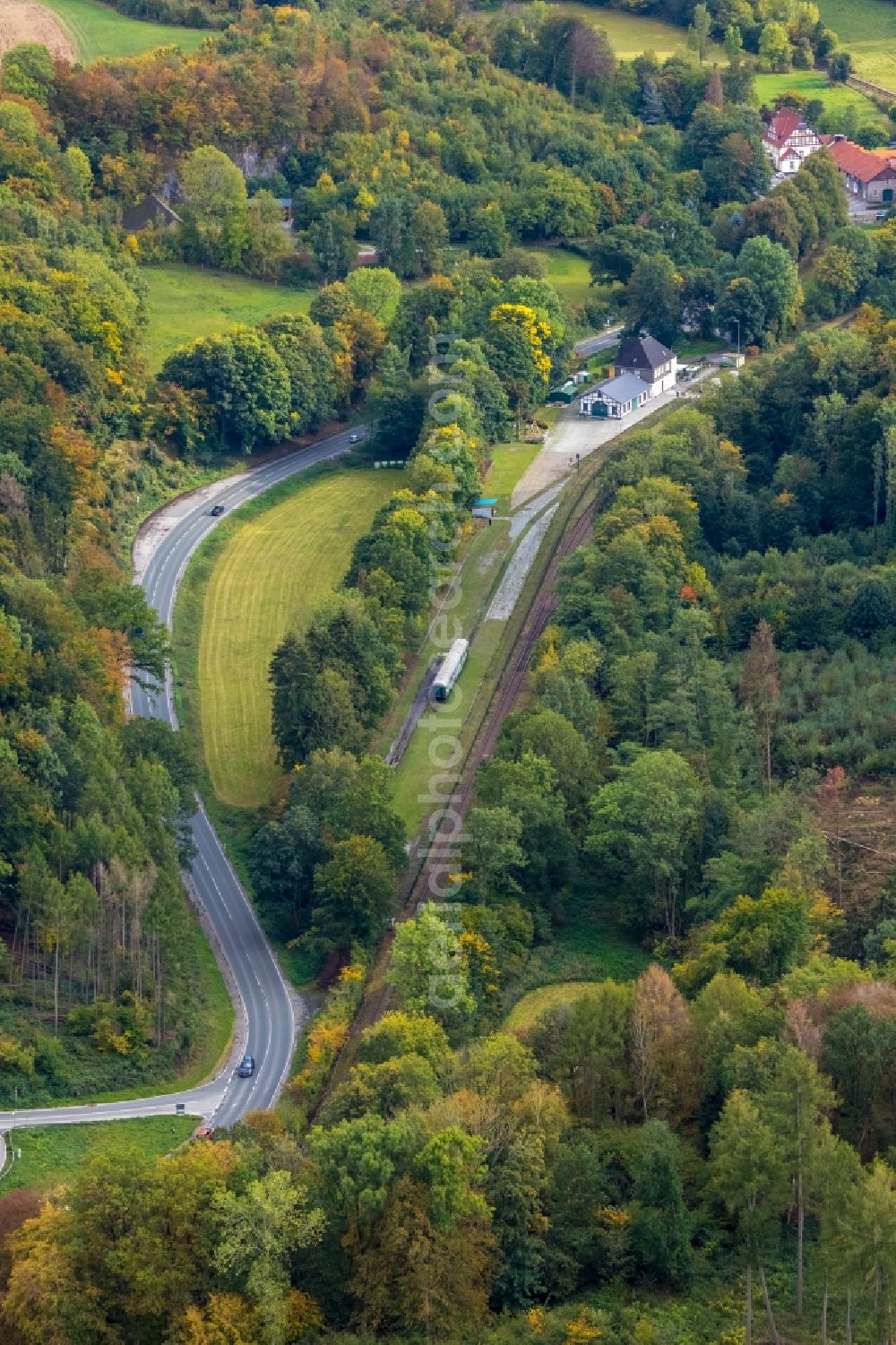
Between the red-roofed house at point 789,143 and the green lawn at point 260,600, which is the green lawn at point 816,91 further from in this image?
the green lawn at point 260,600

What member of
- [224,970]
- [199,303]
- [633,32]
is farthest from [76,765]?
[633,32]

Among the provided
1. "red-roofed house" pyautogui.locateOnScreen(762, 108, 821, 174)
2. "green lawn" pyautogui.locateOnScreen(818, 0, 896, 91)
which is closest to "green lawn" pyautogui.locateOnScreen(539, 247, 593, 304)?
"red-roofed house" pyautogui.locateOnScreen(762, 108, 821, 174)

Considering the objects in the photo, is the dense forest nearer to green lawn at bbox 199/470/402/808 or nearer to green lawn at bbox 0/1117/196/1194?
green lawn at bbox 0/1117/196/1194

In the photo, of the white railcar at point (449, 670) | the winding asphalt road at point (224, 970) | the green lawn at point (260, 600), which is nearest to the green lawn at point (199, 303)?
the green lawn at point (260, 600)

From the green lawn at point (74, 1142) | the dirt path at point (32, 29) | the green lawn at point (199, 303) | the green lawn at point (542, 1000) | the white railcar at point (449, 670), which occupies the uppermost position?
the dirt path at point (32, 29)

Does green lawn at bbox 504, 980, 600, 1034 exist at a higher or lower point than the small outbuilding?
higher

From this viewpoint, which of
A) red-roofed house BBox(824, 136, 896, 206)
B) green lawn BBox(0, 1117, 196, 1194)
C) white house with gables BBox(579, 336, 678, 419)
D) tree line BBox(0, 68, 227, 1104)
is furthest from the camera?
red-roofed house BBox(824, 136, 896, 206)

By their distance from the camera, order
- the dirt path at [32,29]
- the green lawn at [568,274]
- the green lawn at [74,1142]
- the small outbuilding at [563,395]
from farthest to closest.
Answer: the dirt path at [32,29] < the green lawn at [568,274] < the small outbuilding at [563,395] < the green lawn at [74,1142]
